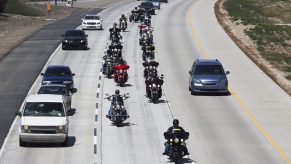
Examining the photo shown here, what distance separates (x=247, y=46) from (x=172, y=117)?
3467 cm

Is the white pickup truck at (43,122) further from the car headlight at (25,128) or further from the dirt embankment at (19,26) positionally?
the dirt embankment at (19,26)

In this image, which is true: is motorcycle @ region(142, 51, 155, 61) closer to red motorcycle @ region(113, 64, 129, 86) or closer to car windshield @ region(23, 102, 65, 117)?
red motorcycle @ region(113, 64, 129, 86)

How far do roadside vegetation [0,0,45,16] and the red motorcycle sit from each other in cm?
5404

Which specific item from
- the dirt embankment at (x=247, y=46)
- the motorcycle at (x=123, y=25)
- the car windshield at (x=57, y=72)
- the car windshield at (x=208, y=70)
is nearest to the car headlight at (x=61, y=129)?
the car windshield at (x=57, y=72)

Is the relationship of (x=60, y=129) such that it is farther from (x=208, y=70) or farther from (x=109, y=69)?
(x=109, y=69)

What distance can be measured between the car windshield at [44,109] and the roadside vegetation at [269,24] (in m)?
27.1

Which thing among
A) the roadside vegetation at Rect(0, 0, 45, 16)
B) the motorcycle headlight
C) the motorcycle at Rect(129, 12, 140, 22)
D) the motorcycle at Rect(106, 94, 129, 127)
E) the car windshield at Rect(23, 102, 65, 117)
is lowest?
the roadside vegetation at Rect(0, 0, 45, 16)

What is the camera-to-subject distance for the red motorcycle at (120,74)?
47281 mm

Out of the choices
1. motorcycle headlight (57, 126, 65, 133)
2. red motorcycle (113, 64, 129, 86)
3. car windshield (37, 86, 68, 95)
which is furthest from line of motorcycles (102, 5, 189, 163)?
motorcycle headlight (57, 126, 65, 133)


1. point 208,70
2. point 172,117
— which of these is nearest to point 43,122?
A: point 172,117

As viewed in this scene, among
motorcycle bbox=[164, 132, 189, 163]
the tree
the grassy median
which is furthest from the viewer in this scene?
the grassy median

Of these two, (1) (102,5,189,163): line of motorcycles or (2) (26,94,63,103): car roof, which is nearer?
(1) (102,5,189,163): line of motorcycles

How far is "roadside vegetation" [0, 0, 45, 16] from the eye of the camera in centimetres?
10094

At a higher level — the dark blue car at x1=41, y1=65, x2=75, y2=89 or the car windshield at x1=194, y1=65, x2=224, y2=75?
the car windshield at x1=194, y1=65, x2=224, y2=75
